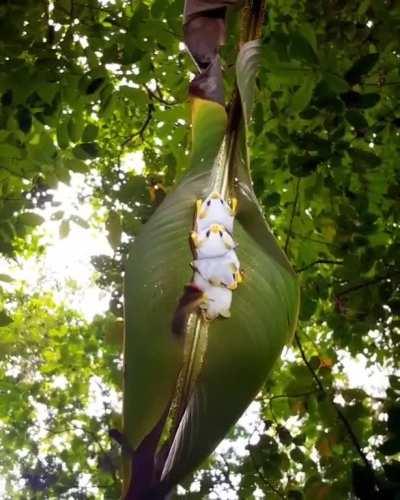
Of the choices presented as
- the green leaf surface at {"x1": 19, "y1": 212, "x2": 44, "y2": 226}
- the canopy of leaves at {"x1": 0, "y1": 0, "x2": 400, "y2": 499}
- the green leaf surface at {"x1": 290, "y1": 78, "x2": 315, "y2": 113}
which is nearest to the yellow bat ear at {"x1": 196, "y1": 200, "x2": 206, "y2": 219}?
the canopy of leaves at {"x1": 0, "y1": 0, "x2": 400, "y2": 499}

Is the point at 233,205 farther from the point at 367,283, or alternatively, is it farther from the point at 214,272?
the point at 367,283

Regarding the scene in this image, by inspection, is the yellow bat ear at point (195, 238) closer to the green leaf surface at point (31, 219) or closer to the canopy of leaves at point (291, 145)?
the canopy of leaves at point (291, 145)

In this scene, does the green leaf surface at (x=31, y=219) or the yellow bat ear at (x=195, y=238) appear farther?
the green leaf surface at (x=31, y=219)

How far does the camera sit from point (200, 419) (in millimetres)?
224

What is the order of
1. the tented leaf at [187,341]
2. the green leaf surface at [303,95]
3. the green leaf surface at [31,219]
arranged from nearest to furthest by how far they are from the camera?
the tented leaf at [187,341], the green leaf surface at [303,95], the green leaf surface at [31,219]

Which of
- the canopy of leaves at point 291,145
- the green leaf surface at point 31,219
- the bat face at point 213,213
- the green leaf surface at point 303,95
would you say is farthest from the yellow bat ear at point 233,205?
the green leaf surface at point 31,219

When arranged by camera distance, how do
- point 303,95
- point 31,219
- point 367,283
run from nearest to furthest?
point 303,95 < point 31,219 < point 367,283

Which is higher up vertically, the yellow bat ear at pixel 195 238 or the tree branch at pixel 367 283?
the tree branch at pixel 367 283

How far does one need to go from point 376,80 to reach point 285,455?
1017 mm

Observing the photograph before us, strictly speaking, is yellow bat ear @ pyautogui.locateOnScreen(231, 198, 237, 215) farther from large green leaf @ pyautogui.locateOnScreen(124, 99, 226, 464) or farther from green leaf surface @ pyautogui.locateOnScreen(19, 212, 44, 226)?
green leaf surface @ pyautogui.locateOnScreen(19, 212, 44, 226)

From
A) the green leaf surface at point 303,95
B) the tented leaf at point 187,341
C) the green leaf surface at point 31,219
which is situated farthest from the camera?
the green leaf surface at point 31,219

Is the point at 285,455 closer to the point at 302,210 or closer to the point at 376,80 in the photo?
the point at 302,210

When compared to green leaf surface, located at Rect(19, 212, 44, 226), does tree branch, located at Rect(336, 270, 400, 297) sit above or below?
below

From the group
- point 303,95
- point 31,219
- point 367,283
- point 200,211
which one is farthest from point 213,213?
point 367,283
